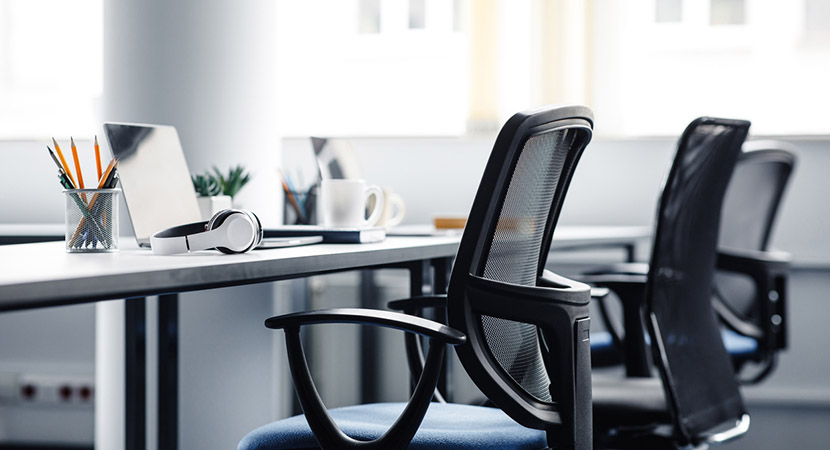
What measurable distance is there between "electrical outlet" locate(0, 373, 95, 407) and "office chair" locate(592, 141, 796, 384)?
2010 millimetres

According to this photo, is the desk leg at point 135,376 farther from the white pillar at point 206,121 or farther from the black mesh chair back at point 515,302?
the black mesh chair back at point 515,302

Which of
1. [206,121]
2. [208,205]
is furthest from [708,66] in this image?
[208,205]

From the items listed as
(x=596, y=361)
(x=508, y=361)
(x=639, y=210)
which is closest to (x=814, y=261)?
(x=639, y=210)

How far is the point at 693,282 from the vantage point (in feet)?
6.42

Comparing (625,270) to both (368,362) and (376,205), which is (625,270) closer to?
(376,205)

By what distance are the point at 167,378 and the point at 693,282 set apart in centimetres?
115

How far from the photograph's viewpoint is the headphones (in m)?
1.27

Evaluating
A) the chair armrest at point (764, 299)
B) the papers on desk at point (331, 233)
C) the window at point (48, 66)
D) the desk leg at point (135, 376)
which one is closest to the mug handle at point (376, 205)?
the papers on desk at point (331, 233)

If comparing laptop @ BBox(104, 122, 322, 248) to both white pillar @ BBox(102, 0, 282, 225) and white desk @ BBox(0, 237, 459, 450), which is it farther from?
white pillar @ BBox(102, 0, 282, 225)

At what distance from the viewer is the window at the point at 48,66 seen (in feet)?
12.0

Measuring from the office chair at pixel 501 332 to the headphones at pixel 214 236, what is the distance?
138 mm

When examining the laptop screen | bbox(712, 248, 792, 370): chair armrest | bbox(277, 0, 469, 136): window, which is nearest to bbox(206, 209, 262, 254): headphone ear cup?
the laptop screen

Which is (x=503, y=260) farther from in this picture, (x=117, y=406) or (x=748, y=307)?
(x=748, y=307)

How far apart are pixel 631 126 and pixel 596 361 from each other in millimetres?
1265
